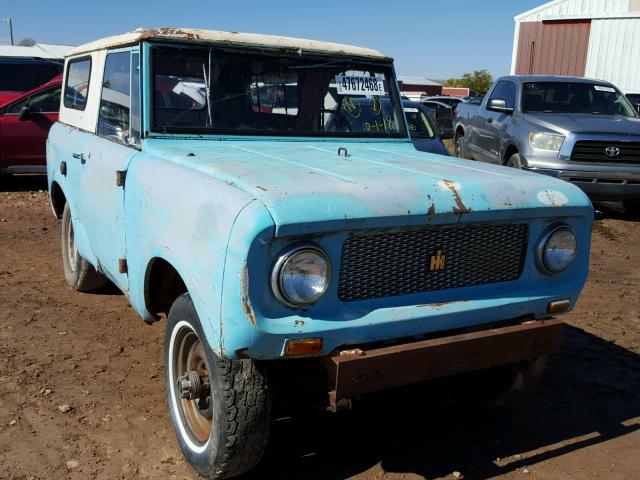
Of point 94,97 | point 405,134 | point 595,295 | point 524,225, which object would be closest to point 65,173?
point 94,97

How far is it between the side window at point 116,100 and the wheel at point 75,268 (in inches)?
44.0

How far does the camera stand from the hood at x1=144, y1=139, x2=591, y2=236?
95.1 inches

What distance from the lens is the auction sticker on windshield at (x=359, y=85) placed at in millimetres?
4121

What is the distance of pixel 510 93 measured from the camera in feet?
31.4

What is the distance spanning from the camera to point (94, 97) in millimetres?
4379

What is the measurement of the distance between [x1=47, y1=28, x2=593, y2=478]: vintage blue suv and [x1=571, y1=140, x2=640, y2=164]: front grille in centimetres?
513

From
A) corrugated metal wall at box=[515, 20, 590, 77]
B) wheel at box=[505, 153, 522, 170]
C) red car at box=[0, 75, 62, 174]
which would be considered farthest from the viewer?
corrugated metal wall at box=[515, 20, 590, 77]

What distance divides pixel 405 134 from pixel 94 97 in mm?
1999

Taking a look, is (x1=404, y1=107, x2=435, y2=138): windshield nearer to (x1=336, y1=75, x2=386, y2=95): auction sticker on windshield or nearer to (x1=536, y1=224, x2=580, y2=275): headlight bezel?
(x1=336, y1=75, x2=386, y2=95): auction sticker on windshield

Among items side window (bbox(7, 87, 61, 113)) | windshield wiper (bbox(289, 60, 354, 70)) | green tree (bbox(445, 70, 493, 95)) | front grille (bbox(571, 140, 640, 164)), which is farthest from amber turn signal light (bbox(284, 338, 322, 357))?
green tree (bbox(445, 70, 493, 95))

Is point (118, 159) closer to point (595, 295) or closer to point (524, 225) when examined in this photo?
point (524, 225)

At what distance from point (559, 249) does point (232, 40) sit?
6.76 ft

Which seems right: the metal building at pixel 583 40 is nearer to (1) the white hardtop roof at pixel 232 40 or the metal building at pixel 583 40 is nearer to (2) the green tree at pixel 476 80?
(1) the white hardtop roof at pixel 232 40

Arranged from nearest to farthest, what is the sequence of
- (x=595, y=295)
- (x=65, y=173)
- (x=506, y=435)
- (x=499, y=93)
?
(x=506, y=435)
(x=65, y=173)
(x=595, y=295)
(x=499, y=93)
